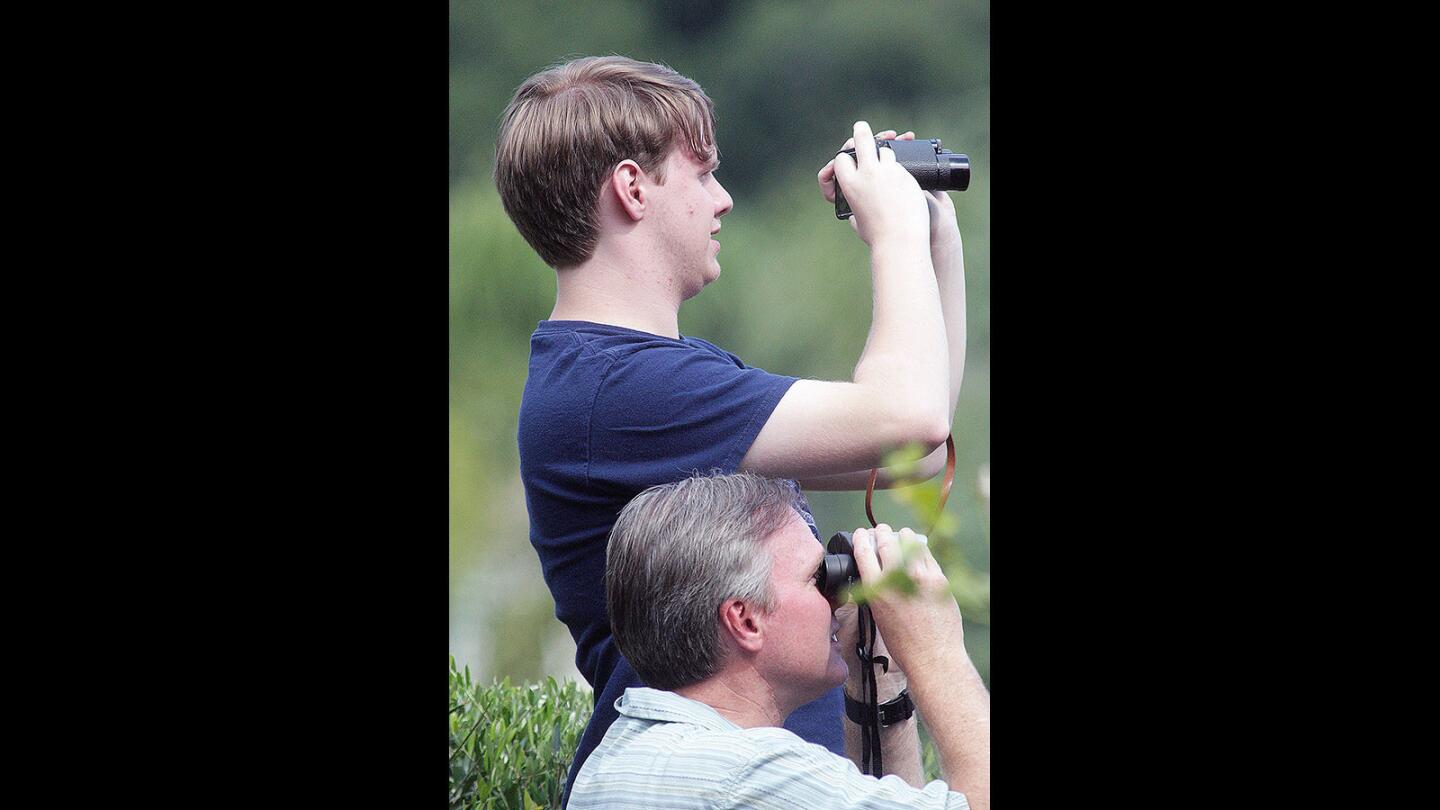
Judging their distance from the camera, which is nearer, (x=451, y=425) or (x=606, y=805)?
(x=606, y=805)

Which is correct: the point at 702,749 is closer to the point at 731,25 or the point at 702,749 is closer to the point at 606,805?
the point at 606,805

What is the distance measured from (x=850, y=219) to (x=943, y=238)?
148 millimetres

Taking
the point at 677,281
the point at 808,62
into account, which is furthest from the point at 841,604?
the point at 808,62

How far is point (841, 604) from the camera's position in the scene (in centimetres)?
215

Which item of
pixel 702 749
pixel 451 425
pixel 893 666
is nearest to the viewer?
pixel 702 749

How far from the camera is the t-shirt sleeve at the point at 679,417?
216 centimetres

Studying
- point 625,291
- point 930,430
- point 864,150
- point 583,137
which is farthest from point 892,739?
point 583,137

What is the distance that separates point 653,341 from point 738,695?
527 millimetres

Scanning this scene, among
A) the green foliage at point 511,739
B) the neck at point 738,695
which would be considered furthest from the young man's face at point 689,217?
the green foliage at point 511,739

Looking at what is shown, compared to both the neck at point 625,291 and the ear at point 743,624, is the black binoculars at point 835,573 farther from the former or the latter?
the neck at point 625,291

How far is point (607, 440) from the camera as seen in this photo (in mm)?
2191

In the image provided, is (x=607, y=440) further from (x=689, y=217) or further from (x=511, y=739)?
(x=511, y=739)

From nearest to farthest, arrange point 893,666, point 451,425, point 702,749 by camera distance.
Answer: point 702,749
point 893,666
point 451,425

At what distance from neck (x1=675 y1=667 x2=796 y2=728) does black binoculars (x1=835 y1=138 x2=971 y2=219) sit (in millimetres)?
732
